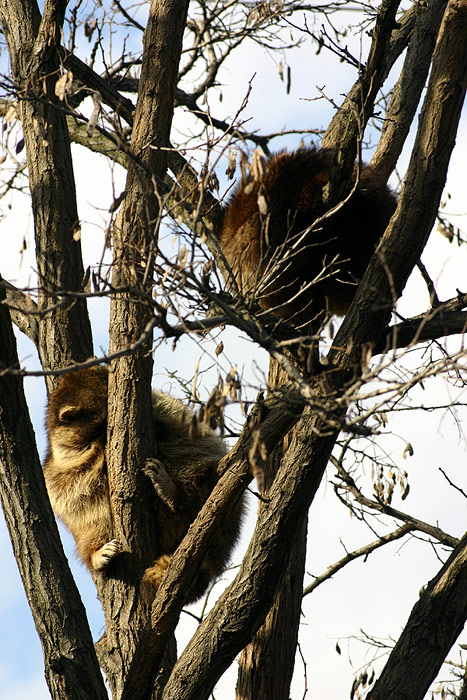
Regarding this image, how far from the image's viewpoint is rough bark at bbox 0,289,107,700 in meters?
3.46

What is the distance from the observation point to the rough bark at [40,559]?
11.4 feet

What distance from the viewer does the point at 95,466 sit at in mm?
4633

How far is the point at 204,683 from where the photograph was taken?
336cm

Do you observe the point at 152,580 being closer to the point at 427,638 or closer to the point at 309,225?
the point at 427,638

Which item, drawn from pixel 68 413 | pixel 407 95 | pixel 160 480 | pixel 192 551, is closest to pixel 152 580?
pixel 160 480

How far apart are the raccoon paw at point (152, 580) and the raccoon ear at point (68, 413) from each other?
1068 millimetres

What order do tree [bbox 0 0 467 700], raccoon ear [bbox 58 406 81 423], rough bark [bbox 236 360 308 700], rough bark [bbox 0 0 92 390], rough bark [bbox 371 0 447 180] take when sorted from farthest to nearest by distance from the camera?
rough bark [bbox 371 0 447 180] < raccoon ear [bbox 58 406 81 423] < rough bark [bbox 0 0 92 390] < rough bark [bbox 236 360 308 700] < tree [bbox 0 0 467 700]

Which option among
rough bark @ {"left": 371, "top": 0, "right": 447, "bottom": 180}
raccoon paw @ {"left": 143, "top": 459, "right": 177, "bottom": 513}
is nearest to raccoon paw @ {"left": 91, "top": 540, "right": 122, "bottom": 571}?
raccoon paw @ {"left": 143, "top": 459, "right": 177, "bottom": 513}

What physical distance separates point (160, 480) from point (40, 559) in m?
0.80

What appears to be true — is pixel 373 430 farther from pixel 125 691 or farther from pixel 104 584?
pixel 104 584

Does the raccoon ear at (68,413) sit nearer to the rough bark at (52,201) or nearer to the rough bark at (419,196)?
the rough bark at (52,201)

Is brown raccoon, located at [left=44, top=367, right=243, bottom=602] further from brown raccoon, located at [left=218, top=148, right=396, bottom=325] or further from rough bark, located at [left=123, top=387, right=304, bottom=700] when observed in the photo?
brown raccoon, located at [left=218, top=148, right=396, bottom=325]

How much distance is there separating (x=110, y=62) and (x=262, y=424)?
3.23 metres

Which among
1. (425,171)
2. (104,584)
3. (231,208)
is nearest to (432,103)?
(425,171)
